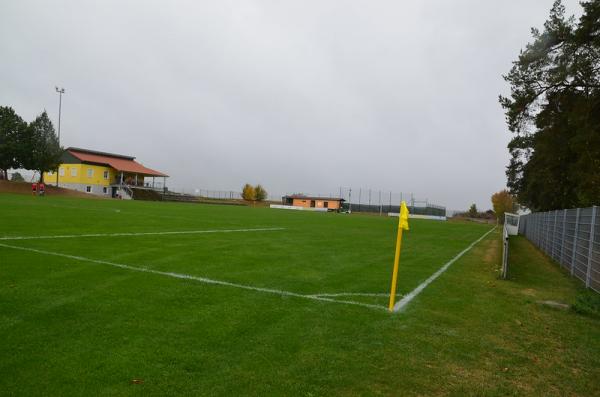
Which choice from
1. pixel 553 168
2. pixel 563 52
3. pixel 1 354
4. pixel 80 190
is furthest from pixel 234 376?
pixel 80 190

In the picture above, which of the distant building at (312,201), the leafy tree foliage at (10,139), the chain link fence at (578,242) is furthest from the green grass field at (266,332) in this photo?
the distant building at (312,201)

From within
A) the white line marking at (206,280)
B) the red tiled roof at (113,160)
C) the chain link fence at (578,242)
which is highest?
the red tiled roof at (113,160)

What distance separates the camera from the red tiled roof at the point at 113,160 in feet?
238

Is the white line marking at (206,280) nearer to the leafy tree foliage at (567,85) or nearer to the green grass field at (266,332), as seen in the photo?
the green grass field at (266,332)

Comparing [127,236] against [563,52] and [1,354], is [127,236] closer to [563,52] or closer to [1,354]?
[1,354]

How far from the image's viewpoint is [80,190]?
69.9 m

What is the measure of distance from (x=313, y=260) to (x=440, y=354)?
6.11 meters

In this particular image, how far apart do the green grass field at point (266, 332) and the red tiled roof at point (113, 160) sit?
6931 cm

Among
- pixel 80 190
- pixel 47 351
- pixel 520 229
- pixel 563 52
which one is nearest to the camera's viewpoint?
pixel 47 351

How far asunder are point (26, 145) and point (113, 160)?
785 inches

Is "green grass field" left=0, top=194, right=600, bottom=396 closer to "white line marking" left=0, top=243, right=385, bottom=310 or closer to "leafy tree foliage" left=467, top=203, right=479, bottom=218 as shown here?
"white line marking" left=0, top=243, right=385, bottom=310

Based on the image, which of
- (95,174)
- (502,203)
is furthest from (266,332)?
(502,203)

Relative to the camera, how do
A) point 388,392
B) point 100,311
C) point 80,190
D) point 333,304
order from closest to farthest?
point 388,392, point 100,311, point 333,304, point 80,190

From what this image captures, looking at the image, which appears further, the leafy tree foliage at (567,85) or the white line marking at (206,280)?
the leafy tree foliage at (567,85)
